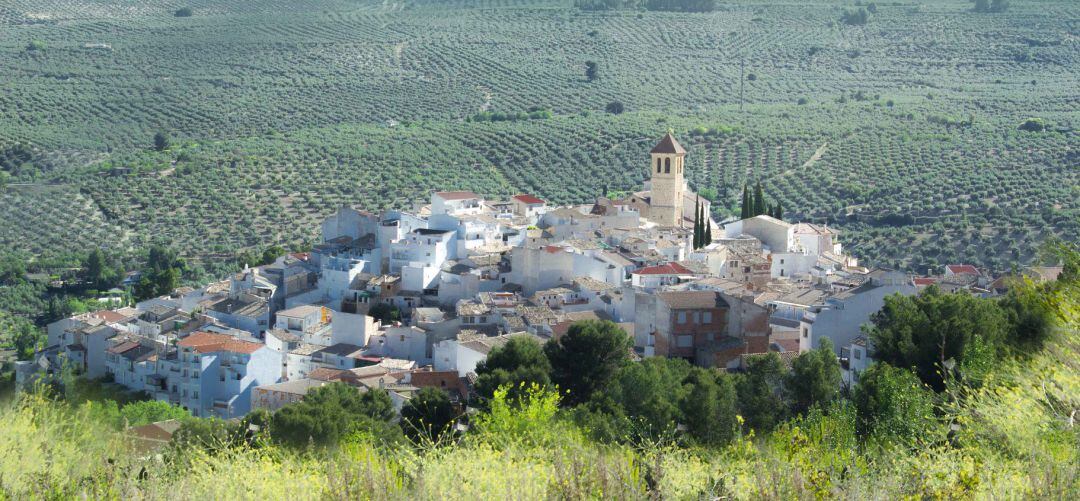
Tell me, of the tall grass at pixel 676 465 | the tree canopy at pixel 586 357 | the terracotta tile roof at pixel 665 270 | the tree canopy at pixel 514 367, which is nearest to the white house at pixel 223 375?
the tree canopy at pixel 514 367

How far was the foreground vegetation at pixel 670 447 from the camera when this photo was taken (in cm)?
1617

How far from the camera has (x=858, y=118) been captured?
73.6 metres

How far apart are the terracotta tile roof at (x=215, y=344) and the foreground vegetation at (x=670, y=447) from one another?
658 cm

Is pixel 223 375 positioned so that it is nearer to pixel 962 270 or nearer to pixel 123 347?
pixel 123 347

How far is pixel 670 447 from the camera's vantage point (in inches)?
837

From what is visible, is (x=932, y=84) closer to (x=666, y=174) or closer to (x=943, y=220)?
(x=943, y=220)

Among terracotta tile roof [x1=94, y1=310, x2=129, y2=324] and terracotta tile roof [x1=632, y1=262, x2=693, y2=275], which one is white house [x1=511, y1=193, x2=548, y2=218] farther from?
terracotta tile roof [x1=94, y1=310, x2=129, y2=324]

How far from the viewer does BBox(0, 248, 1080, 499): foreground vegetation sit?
16172 mm

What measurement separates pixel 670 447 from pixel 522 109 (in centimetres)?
5884

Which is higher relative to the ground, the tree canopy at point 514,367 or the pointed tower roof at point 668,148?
the pointed tower roof at point 668,148

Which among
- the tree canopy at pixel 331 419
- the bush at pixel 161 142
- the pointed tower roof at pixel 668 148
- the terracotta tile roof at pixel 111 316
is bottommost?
the bush at pixel 161 142

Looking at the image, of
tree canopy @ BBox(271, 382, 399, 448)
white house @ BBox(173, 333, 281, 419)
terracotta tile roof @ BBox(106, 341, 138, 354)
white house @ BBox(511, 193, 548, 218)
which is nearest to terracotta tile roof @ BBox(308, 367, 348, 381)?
white house @ BBox(173, 333, 281, 419)

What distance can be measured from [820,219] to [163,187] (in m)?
25.6

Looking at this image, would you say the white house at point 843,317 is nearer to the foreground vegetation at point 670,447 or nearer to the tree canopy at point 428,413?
the foreground vegetation at point 670,447
